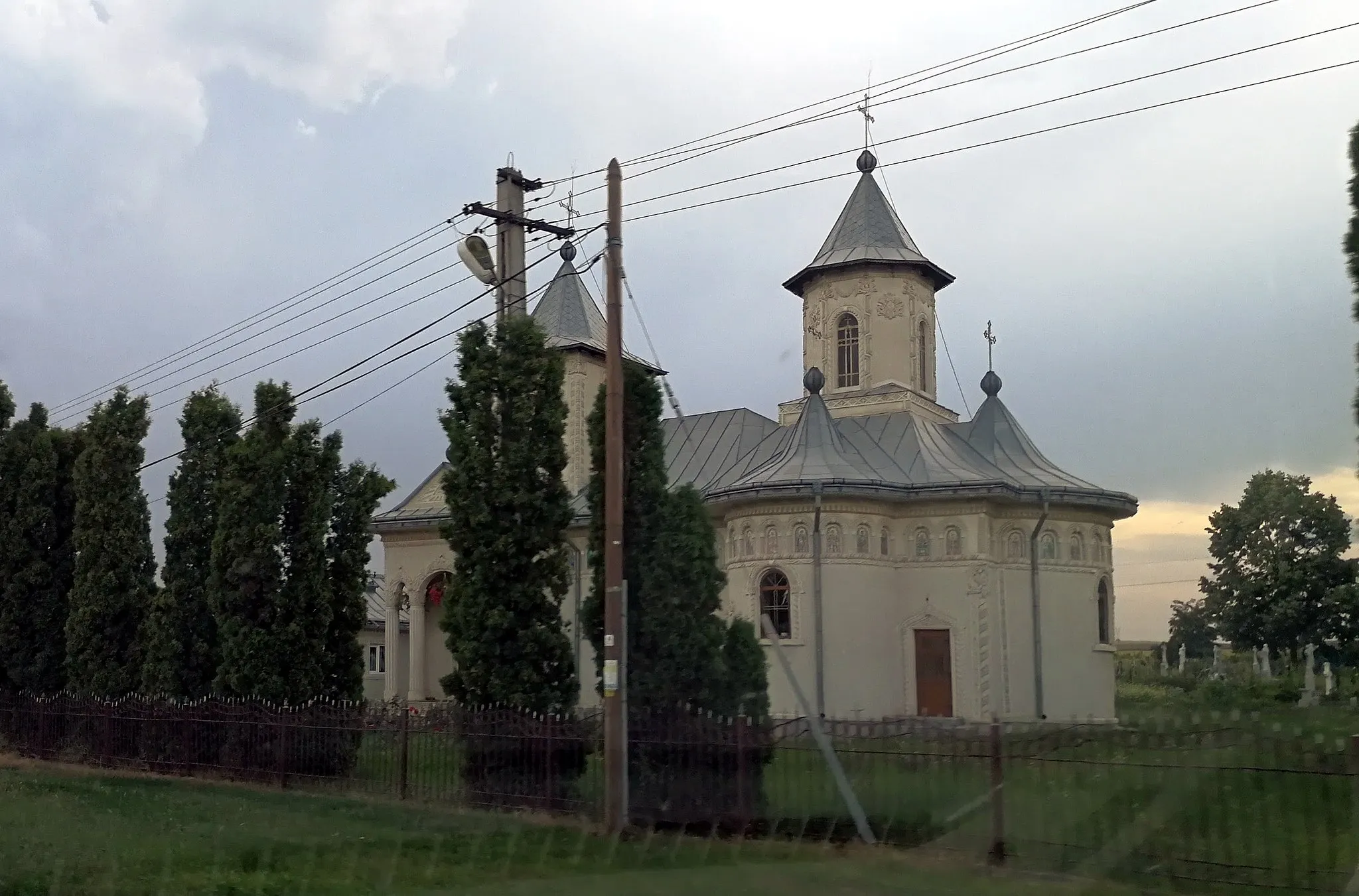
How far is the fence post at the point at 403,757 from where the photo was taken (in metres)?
15.2

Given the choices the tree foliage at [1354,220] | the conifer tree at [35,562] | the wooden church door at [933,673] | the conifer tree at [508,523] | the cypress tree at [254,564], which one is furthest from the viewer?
the wooden church door at [933,673]

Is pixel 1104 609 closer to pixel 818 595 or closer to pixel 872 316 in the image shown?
pixel 818 595

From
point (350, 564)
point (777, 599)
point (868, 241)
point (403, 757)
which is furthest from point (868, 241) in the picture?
point (403, 757)

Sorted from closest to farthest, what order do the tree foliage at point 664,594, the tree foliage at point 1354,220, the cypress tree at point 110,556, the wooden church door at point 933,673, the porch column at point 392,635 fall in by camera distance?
the tree foliage at point 1354,220 → the tree foliage at point 664,594 → the cypress tree at point 110,556 → the wooden church door at point 933,673 → the porch column at point 392,635

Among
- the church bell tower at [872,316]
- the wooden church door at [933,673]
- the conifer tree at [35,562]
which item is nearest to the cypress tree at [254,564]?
the conifer tree at [35,562]

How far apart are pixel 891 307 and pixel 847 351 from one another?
1500 millimetres

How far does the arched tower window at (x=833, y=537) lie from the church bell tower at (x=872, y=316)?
495cm

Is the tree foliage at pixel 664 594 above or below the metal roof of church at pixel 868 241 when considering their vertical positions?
below

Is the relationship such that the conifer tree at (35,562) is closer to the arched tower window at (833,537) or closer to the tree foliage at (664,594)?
the tree foliage at (664,594)

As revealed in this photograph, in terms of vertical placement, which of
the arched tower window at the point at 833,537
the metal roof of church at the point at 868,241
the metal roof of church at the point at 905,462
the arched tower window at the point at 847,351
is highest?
the metal roof of church at the point at 868,241

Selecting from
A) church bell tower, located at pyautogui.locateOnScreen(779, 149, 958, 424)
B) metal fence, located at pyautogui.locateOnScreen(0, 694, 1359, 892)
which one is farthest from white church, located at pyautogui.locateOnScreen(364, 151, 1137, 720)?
metal fence, located at pyautogui.locateOnScreen(0, 694, 1359, 892)

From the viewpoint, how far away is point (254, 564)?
18547mm

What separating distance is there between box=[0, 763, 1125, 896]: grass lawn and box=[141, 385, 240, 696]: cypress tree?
19.2ft

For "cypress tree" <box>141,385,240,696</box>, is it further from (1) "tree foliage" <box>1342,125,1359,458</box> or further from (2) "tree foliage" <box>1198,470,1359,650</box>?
(2) "tree foliage" <box>1198,470,1359,650</box>
